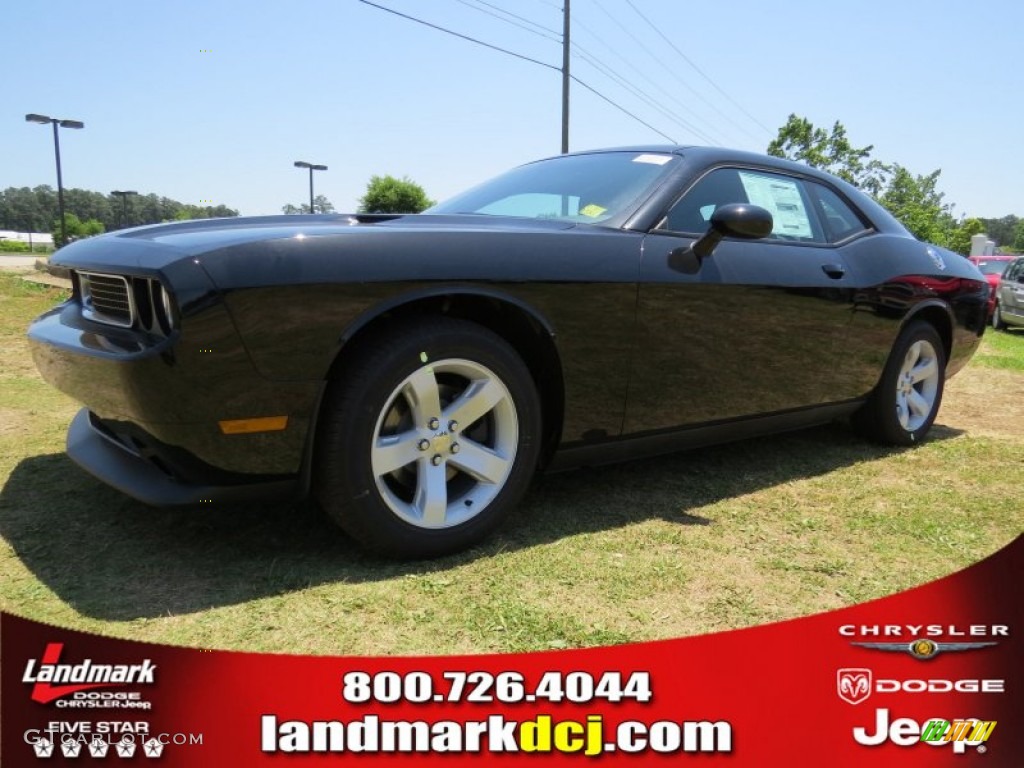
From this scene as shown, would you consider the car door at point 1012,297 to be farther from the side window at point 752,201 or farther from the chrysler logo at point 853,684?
the chrysler logo at point 853,684

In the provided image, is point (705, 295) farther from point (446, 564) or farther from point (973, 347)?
point (973, 347)

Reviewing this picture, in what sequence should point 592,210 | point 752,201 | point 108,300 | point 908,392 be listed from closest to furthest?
point 108,300 → point 592,210 → point 752,201 → point 908,392

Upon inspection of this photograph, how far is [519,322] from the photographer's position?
2.47m

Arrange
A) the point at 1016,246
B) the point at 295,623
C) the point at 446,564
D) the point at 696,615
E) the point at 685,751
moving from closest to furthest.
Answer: the point at 685,751 < the point at 295,623 < the point at 696,615 < the point at 446,564 < the point at 1016,246

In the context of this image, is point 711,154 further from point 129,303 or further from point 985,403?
point 985,403

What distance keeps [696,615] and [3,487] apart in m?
2.48

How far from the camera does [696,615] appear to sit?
82.7 inches

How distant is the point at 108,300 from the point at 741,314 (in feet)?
7.21

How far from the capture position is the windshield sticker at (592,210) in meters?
2.83

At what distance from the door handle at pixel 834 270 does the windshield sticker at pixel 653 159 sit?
903 mm

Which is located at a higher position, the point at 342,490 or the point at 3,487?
the point at 342,490

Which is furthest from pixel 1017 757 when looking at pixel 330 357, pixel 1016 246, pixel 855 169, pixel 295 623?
pixel 1016 246

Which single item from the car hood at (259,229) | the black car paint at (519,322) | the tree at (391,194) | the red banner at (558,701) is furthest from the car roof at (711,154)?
the tree at (391,194)

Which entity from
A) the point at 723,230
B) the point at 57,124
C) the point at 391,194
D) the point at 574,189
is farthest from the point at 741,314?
the point at 391,194
